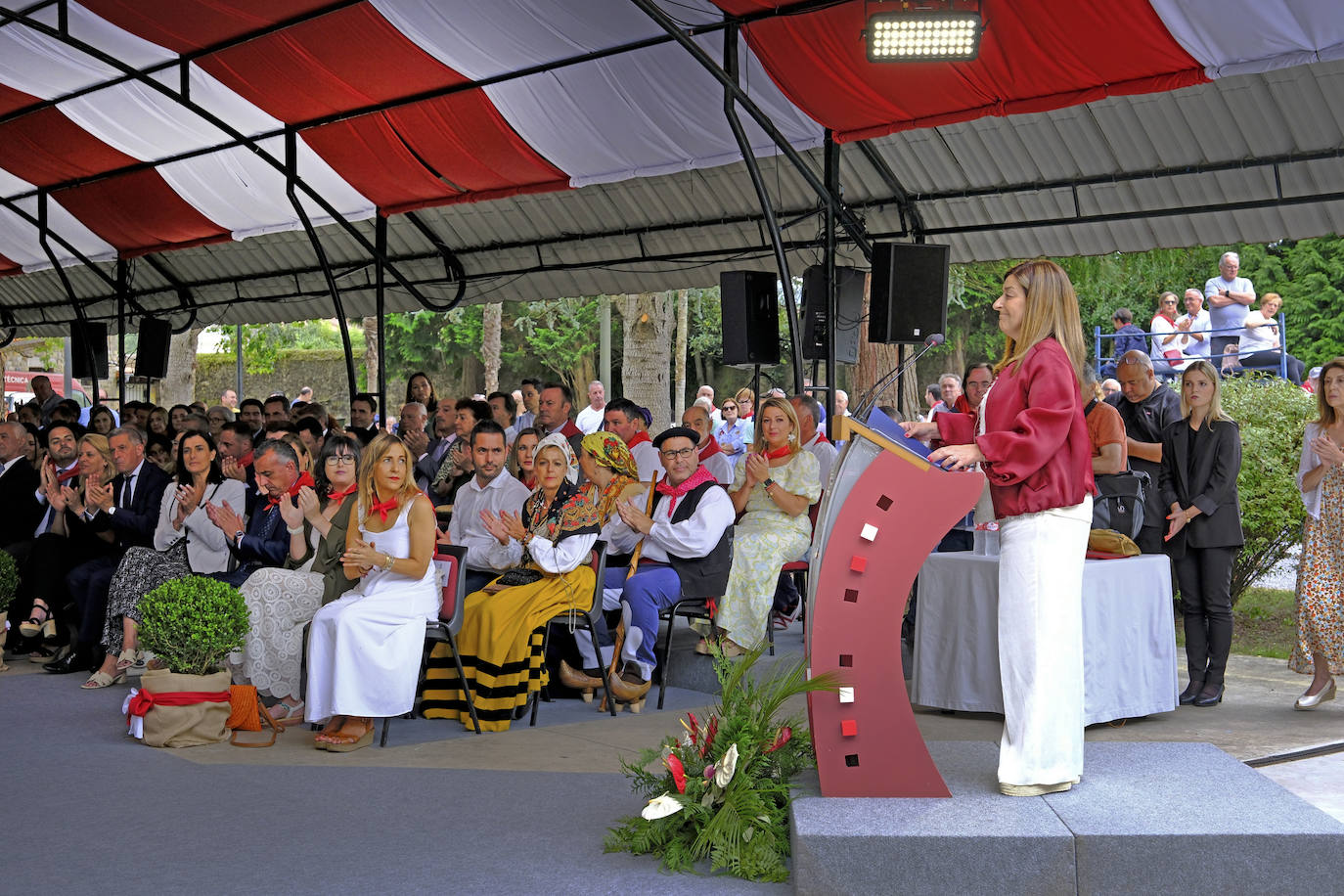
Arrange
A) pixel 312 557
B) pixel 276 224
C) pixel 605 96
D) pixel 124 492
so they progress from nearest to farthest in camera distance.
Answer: pixel 312 557, pixel 124 492, pixel 605 96, pixel 276 224

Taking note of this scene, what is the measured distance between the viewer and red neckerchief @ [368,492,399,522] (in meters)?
5.98

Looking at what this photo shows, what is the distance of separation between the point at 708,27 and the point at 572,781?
15.5ft

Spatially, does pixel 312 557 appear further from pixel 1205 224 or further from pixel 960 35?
pixel 1205 224

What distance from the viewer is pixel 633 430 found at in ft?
26.8

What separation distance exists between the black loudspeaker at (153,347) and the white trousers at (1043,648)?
1436 centimetres

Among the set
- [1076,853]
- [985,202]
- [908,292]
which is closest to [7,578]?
[908,292]

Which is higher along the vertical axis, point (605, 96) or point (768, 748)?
point (605, 96)

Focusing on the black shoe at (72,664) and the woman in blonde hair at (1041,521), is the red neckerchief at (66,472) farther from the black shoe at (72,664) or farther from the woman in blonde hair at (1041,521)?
the woman in blonde hair at (1041,521)

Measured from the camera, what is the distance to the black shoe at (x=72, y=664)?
754 cm

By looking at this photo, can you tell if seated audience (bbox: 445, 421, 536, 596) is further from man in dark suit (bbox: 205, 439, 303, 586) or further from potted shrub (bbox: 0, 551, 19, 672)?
potted shrub (bbox: 0, 551, 19, 672)

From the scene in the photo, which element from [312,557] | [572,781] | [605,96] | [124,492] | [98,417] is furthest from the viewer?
[98,417]

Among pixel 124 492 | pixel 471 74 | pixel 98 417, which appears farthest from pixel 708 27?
pixel 98 417

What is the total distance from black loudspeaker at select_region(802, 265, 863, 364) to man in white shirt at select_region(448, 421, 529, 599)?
3175 mm

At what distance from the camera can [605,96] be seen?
9.10 meters
